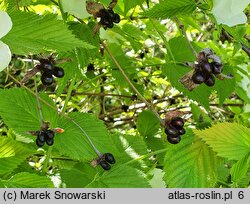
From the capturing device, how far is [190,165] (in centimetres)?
91

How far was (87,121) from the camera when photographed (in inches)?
39.7

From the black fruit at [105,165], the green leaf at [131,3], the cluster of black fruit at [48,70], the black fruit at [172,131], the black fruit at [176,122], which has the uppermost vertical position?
the green leaf at [131,3]

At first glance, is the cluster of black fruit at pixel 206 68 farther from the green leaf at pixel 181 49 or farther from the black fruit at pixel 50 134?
the green leaf at pixel 181 49

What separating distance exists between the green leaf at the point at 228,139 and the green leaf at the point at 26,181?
26 centimetres

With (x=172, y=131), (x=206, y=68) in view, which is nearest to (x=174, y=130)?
(x=172, y=131)

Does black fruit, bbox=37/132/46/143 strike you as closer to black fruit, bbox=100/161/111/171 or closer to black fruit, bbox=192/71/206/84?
black fruit, bbox=100/161/111/171

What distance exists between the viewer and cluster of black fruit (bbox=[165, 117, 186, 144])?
86cm

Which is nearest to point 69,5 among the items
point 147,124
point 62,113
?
point 62,113

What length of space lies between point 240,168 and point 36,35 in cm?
38

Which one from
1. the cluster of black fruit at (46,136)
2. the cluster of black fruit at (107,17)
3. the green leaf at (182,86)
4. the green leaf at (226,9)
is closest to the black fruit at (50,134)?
the cluster of black fruit at (46,136)

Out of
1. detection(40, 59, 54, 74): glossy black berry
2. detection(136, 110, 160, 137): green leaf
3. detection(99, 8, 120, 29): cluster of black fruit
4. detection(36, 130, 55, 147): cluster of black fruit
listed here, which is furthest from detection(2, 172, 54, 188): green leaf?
detection(136, 110, 160, 137): green leaf

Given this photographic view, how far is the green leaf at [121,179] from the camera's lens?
905 mm

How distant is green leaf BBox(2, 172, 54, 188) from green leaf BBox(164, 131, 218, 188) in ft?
0.69

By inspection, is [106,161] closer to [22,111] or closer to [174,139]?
[174,139]
